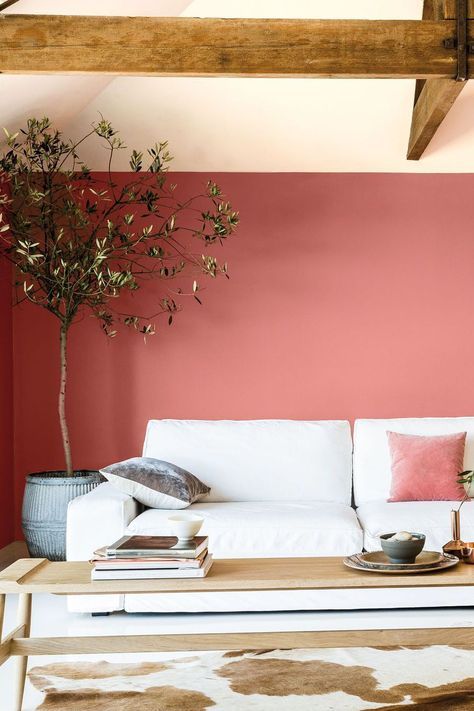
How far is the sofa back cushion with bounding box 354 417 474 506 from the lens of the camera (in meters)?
4.34

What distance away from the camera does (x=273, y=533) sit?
3.71 metres

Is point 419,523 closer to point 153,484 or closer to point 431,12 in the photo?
point 153,484

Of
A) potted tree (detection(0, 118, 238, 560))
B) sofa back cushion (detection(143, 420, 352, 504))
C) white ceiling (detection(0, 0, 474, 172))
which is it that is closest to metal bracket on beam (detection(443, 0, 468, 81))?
white ceiling (detection(0, 0, 474, 172))

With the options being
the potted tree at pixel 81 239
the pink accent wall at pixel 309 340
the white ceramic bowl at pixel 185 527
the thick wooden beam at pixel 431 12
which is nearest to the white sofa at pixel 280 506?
the potted tree at pixel 81 239

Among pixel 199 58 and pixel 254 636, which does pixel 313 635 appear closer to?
pixel 254 636

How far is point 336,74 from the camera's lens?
3.76m

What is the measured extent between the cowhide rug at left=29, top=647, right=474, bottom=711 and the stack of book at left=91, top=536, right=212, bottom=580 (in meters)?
0.49

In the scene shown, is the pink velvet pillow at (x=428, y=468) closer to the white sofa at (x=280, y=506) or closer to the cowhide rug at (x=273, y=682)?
the white sofa at (x=280, y=506)

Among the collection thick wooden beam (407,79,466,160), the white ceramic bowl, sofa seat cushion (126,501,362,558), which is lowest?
sofa seat cushion (126,501,362,558)

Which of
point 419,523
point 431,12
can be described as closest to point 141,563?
point 419,523

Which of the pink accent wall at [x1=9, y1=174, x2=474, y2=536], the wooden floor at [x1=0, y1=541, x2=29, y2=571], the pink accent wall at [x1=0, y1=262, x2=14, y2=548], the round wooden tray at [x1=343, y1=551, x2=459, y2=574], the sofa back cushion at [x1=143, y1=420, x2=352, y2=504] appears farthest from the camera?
the pink accent wall at [x1=9, y1=174, x2=474, y2=536]

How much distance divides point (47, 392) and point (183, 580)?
10.5 ft

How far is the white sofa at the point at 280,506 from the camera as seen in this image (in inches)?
144

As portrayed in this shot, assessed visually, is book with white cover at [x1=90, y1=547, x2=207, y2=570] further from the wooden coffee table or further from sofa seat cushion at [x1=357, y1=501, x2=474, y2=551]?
sofa seat cushion at [x1=357, y1=501, x2=474, y2=551]
